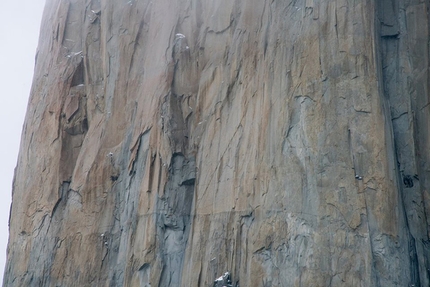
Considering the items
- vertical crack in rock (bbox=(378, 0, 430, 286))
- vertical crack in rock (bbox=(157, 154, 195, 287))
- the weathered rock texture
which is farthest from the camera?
vertical crack in rock (bbox=(157, 154, 195, 287))

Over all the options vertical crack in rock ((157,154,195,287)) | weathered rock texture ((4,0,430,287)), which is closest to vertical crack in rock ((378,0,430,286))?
weathered rock texture ((4,0,430,287))

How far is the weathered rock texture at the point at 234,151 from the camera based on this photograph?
19.5 metres

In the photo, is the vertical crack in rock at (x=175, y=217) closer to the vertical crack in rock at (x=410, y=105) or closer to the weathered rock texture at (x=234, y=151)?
the weathered rock texture at (x=234, y=151)

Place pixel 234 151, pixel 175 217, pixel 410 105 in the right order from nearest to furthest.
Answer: pixel 410 105, pixel 234 151, pixel 175 217

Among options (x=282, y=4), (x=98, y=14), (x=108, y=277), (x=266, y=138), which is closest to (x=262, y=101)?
(x=266, y=138)

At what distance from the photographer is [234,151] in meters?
22.3

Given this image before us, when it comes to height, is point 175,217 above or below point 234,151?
below

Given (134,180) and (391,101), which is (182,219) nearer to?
(134,180)

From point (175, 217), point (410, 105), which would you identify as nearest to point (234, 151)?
point (175, 217)

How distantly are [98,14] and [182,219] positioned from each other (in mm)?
10725

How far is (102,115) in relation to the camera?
28578 millimetres

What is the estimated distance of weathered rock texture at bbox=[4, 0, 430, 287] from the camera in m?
19.5

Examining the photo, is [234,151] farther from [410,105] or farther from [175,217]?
[410,105]

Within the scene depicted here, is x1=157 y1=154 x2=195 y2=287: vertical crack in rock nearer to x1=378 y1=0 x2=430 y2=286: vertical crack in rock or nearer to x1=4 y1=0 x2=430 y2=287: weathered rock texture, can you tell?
x1=4 y1=0 x2=430 y2=287: weathered rock texture
